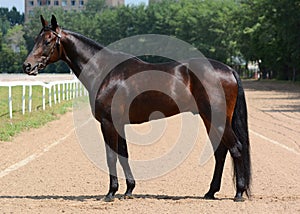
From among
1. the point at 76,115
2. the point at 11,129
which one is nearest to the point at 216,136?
the point at 11,129

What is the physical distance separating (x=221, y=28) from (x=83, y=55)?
8143 cm

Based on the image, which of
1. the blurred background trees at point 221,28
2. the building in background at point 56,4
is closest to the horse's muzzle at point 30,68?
the blurred background trees at point 221,28

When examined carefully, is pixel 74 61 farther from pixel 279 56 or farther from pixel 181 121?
pixel 279 56

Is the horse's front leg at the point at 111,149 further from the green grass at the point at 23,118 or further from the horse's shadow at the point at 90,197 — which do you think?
the green grass at the point at 23,118

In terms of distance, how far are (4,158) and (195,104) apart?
18.1 feet

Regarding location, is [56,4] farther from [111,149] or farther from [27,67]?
[111,149]

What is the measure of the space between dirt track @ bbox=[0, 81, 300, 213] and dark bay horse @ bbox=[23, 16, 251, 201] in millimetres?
431

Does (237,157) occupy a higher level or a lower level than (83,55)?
lower

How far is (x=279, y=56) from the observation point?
64.1 metres

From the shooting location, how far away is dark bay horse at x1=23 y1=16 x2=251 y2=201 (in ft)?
26.5

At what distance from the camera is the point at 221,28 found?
290 ft

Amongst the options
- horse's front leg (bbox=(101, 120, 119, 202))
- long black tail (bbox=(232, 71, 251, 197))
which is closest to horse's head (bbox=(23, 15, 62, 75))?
horse's front leg (bbox=(101, 120, 119, 202))

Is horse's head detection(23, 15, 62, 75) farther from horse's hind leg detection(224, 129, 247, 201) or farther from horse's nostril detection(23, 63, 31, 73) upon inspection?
horse's hind leg detection(224, 129, 247, 201)

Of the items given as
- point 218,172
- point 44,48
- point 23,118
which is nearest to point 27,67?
point 44,48
